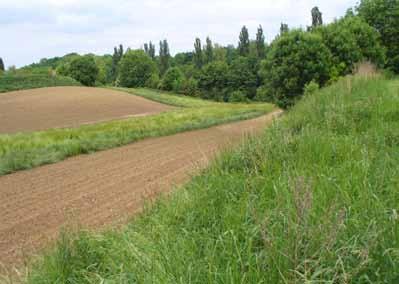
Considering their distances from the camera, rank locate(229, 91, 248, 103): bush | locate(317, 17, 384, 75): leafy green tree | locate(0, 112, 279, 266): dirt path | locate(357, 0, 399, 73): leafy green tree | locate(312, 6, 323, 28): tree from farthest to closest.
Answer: locate(229, 91, 248, 103): bush < locate(312, 6, 323, 28): tree < locate(357, 0, 399, 73): leafy green tree < locate(317, 17, 384, 75): leafy green tree < locate(0, 112, 279, 266): dirt path

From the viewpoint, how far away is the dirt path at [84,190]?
638 cm

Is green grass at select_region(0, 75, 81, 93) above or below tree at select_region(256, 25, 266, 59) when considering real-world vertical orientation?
below

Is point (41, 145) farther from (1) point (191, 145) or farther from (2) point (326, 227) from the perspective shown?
(2) point (326, 227)

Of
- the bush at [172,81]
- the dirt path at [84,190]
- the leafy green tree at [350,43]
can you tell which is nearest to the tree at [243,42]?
the bush at [172,81]

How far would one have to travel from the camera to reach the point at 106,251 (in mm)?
3438

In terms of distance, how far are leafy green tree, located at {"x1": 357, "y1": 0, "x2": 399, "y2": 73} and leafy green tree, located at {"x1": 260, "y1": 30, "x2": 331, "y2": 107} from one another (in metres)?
6.15

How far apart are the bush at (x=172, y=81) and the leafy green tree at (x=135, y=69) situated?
7.54m

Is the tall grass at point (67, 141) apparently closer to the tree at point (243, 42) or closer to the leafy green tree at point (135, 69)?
the leafy green tree at point (135, 69)

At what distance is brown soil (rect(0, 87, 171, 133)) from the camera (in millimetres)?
28859

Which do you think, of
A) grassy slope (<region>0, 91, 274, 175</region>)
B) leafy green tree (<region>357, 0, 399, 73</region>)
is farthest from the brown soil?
leafy green tree (<region>357, 0, 399, 73</region>)

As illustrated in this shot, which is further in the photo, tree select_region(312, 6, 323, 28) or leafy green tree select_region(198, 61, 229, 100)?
leafy green tree select_region(198, 61, 229, 100)

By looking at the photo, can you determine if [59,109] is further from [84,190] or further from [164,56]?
[164,56]

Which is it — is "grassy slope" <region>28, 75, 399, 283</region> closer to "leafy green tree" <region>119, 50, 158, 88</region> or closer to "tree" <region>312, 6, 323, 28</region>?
"tree" <region>312, 6, 323, 28</region>

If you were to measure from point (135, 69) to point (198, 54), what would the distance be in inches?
811
